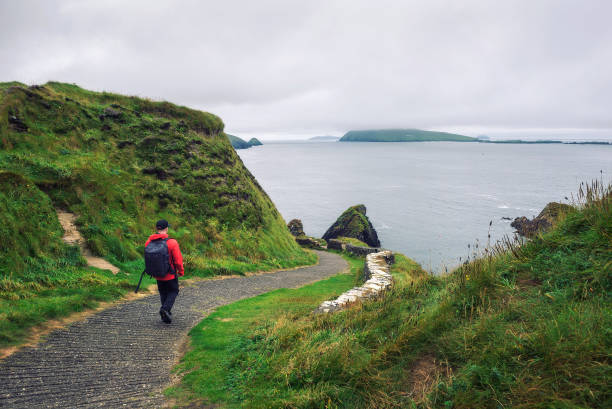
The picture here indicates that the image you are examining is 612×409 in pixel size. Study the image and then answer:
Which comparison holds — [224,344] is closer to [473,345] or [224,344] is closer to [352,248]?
[473,345]

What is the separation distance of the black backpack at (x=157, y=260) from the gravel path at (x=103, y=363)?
1484mm

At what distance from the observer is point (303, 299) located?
11.1m

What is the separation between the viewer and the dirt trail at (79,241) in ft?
35.6

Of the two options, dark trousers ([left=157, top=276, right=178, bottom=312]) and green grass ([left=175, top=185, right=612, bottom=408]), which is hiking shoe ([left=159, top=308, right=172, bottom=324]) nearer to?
dark trousers ([left=157, top=276, right=178, bottom=312])

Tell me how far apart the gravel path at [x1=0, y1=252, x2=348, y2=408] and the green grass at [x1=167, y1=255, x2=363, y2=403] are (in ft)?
1.22

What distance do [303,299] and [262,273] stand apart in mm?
6852

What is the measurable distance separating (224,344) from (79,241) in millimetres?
8360

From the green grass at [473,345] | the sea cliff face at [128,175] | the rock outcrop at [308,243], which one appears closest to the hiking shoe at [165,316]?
the green grass at [473,345]

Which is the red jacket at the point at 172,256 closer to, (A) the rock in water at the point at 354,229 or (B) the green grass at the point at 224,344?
(B) the green grass at the point at 224,344

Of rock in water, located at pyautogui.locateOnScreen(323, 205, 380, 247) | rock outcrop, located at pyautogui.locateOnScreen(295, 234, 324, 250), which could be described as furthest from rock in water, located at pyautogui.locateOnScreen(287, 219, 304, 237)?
rock in water, located at pyautogui.locateOnScreen(323, 205, 380, 247)

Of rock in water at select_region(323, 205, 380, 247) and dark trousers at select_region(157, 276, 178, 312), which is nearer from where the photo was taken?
dark trousers at select_region(157, 276, 178, 312)

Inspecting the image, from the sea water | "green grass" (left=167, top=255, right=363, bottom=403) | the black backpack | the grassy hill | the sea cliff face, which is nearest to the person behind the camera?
"green grass" (left=167, top=255, right=363, bottom=403)

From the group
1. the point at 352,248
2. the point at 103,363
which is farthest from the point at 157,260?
the point at 352,248

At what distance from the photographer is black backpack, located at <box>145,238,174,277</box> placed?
6.96m
